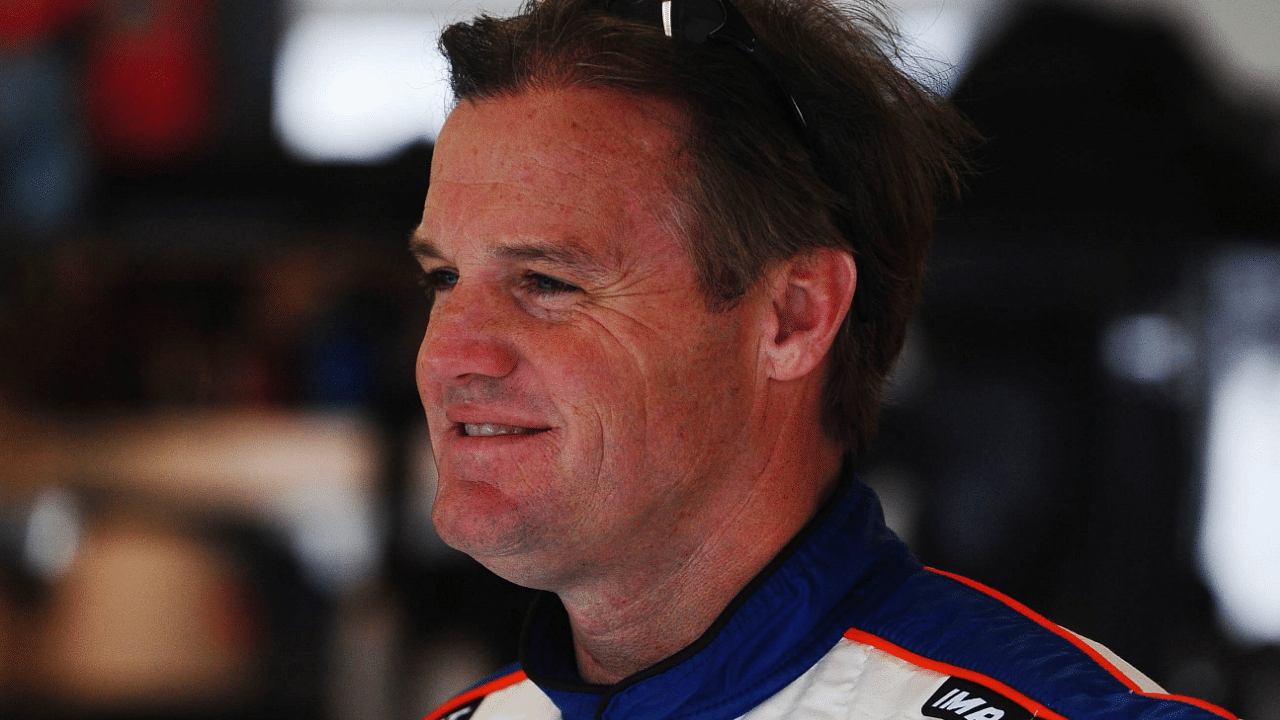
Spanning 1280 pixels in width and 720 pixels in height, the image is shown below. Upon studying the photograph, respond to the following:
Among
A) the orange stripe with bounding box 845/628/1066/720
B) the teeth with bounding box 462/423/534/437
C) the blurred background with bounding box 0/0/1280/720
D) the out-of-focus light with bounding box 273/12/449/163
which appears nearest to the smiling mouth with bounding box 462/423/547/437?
the teeth with bounding box 462/423/534/437

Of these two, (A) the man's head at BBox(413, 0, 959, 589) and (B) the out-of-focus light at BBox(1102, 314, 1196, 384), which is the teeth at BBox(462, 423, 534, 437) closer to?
(A) the man's head at BBox(413, 0, 959, 589)

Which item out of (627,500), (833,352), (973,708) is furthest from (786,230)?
(973,708)

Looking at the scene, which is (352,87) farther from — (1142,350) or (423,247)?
(423,247)

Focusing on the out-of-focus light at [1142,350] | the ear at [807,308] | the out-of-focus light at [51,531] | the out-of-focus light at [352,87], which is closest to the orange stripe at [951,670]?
the ear at [807,308]

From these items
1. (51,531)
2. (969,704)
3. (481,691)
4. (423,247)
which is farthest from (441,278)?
(51,531)

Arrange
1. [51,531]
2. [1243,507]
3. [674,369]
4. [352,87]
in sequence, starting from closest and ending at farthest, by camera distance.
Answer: [674,369]
[1243,507]
[352,87]
[51,531]

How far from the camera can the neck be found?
3.10ft

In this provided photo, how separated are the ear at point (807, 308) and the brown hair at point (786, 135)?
0.02 metres

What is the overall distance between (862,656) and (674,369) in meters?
0.25

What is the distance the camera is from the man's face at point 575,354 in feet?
2.95

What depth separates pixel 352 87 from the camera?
9.68ft

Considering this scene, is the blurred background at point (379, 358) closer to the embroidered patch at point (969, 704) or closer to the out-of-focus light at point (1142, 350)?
the out-of-focus light at point (1142, 350)

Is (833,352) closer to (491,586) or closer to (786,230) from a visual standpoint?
(786,230)

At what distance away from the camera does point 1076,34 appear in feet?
8.05
